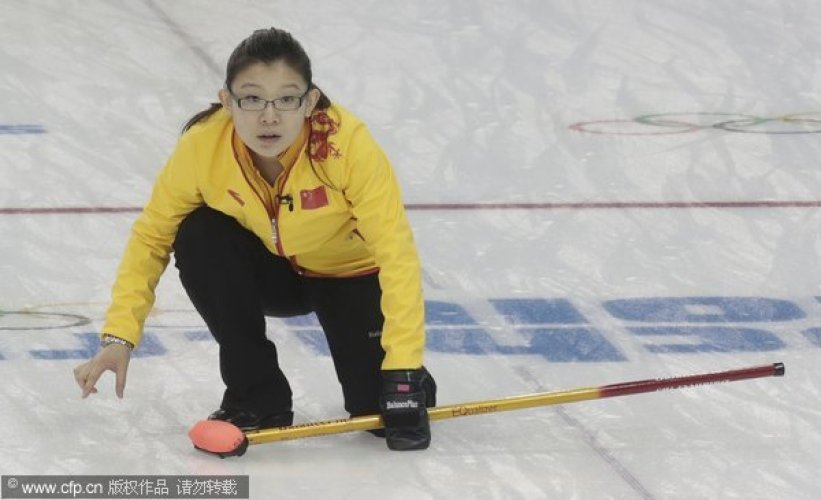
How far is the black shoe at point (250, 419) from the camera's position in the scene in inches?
107

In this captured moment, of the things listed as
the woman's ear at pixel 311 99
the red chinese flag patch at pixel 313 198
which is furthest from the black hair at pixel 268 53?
the red chinese flag patch at pixel 313 198

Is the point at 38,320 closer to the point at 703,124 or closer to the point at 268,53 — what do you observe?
the point at 268,53

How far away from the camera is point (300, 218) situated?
2.62m

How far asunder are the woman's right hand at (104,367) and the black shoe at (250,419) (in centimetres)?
20

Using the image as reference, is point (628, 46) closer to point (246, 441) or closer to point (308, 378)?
point (308, 378)

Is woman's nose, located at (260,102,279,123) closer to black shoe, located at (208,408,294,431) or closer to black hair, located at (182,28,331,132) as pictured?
black hair, located at (182,28,331,132)

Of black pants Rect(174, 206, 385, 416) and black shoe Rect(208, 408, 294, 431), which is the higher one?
black pants Rect(174, 206, 385, 416)

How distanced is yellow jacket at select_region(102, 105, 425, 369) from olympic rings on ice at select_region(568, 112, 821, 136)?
7.60 ft

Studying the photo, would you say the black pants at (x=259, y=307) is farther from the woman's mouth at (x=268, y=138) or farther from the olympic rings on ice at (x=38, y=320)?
the olympic rings on ice at (x=38, y=320)

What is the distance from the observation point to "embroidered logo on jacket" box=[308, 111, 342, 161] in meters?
2.58

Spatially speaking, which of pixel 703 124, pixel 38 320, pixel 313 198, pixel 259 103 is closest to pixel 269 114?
pixel 259 103

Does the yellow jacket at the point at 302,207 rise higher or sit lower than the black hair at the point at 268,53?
lower

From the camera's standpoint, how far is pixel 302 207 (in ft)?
8.55

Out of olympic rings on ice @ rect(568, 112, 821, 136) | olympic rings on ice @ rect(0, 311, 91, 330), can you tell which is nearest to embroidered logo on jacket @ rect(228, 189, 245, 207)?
olympic rings on ice @ rect(0, 311, 91, 330)
